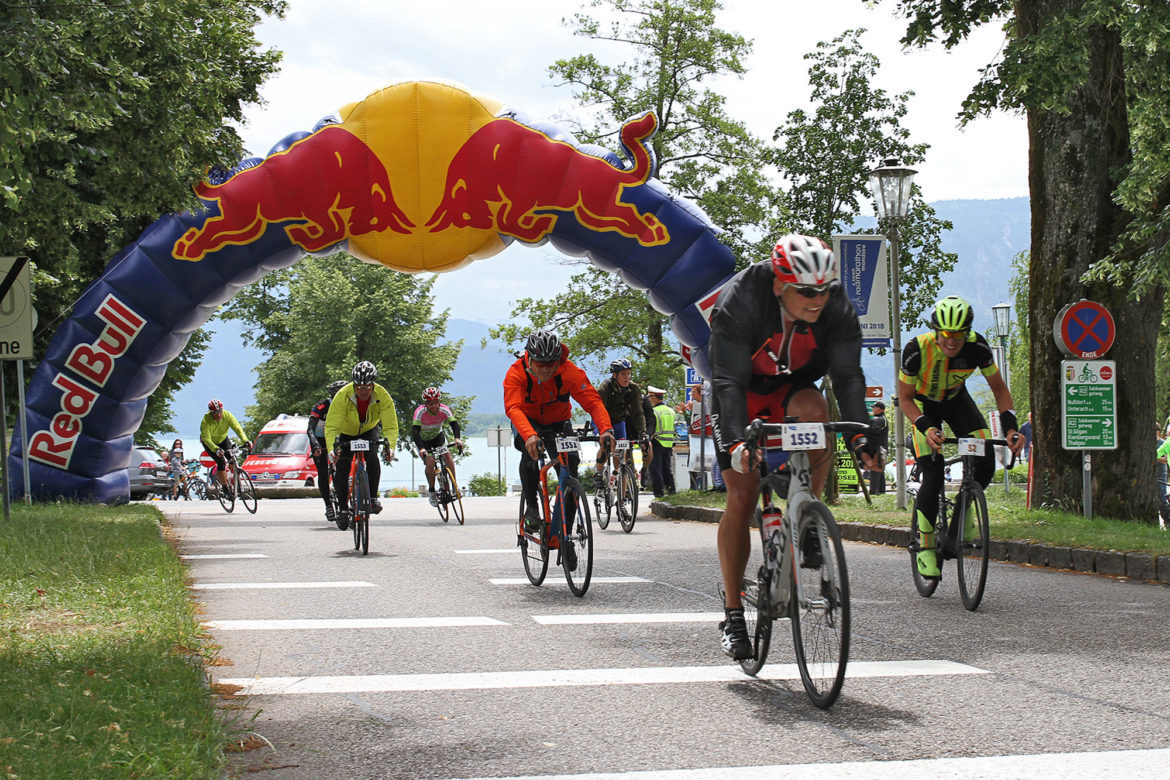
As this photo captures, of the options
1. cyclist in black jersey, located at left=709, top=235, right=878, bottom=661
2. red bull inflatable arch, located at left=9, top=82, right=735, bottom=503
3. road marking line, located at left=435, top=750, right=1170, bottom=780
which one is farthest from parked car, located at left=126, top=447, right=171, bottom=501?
Result: road marking line, located at left=435, top=750, right=1170, bottom=780

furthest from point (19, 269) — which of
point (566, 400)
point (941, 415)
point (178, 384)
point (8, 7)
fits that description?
point (178, 384)

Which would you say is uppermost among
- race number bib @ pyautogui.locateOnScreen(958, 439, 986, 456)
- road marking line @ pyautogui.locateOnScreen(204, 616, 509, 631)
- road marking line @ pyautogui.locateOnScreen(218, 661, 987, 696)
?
race number bib @ pyautogui.locateOnScreen(958, 439, 986, 456)

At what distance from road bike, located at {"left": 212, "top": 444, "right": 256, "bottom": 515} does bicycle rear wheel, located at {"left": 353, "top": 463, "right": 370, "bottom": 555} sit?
38.4 feet

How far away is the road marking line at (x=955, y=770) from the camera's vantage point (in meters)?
4.13

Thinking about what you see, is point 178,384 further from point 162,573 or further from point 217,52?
point 162,573

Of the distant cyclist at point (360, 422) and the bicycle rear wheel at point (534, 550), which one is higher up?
the distant cyclist at point (360, 422)

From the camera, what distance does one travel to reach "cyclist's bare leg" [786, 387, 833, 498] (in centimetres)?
564

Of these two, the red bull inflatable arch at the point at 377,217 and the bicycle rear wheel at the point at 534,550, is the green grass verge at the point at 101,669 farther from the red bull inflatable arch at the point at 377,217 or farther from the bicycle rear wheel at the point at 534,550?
the red bull inflatable arch at the point at 377,217

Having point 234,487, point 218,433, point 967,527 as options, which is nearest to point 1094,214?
point 967,527

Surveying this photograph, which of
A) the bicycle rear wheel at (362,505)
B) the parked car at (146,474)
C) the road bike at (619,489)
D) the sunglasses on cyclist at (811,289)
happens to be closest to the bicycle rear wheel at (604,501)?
the road bike at (619,489)

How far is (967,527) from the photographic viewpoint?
27.1ft

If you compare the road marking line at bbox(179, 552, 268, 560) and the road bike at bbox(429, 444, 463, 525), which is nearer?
the road marking line at bbox(179, 552, 268, 560)

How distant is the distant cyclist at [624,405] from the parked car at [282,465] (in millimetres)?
19398

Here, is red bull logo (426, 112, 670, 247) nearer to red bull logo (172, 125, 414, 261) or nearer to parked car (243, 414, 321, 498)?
red bull logo (172, 125, 414, 261)
